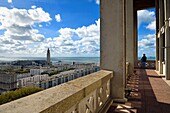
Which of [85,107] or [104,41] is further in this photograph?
[104,41]

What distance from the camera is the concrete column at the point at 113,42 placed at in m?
3.82

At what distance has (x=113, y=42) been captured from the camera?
3.87 m

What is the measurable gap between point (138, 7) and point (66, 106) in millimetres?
15419

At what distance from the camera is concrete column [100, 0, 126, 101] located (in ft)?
12.5

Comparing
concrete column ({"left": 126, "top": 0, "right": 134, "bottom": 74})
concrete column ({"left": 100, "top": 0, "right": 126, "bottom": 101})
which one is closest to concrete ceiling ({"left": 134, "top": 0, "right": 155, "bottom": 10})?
concrete column ({"left": 126, "top": 0, "right": 134, "bottom": 74})

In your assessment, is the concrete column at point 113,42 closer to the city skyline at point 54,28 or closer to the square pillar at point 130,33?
the square pillar at point 130,33

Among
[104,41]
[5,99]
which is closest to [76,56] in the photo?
[104,41]

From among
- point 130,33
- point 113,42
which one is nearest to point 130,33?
point 130,33

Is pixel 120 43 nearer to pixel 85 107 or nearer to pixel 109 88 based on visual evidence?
pixel 109 88

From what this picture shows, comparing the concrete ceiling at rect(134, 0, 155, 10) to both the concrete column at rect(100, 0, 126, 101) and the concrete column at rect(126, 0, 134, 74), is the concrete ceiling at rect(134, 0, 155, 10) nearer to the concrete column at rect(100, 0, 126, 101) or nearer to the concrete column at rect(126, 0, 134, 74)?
the concrete column at rect(126, 0, 134, 74)

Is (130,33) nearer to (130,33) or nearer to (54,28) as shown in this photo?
Answer: (130,33)

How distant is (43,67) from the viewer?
7562 millimetres

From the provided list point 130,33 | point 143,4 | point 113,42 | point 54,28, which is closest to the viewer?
point 113,42

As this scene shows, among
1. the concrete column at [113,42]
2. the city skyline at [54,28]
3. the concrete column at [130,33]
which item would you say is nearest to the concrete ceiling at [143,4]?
the city skyline at [54,28]
